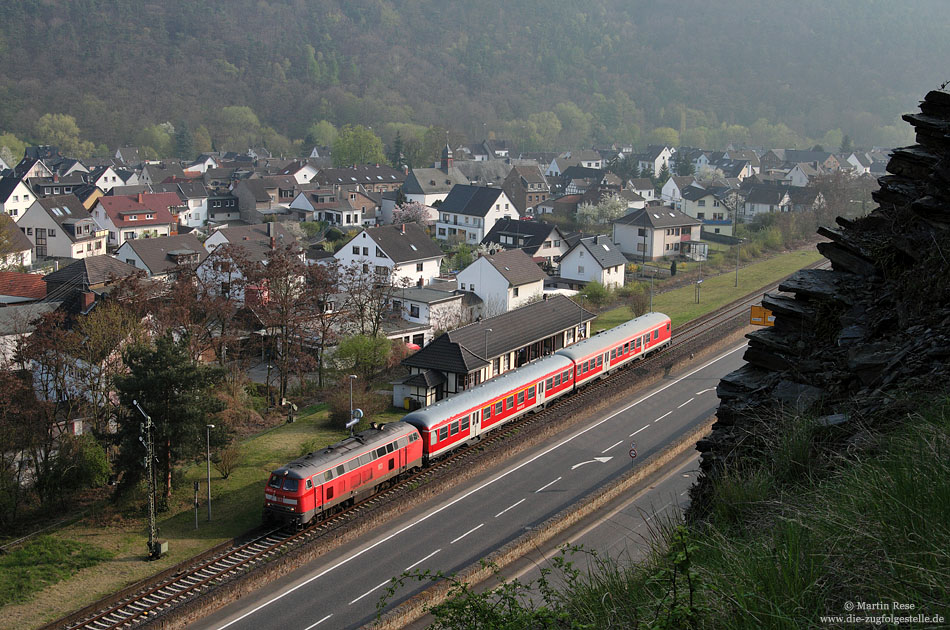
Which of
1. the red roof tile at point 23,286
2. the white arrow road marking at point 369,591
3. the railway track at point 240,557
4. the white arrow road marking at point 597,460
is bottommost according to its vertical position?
the white arrow road marking at point 369,591

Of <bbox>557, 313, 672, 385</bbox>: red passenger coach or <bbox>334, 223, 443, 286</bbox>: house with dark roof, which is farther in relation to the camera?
<bbox>334, 223, 443, 286</bbox>: house with dark roof

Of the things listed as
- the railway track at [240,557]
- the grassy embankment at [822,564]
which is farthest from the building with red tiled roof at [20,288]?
the grassy embankment at [822,564]

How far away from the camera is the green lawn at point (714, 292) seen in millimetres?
51781

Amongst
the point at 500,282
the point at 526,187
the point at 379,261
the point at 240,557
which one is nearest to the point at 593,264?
the point at 500,282

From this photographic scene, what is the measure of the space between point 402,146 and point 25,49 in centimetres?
9844

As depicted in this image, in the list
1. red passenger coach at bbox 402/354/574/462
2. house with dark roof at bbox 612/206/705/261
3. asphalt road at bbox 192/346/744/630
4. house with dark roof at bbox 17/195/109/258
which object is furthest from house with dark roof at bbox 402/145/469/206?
asphalt road at bbox 192/346/744/630

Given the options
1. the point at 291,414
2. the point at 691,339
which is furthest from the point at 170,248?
the point at 691,339

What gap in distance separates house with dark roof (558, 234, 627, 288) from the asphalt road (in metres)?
23.8

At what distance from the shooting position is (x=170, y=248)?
2287 inches

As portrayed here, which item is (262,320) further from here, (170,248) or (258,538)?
(170,248)

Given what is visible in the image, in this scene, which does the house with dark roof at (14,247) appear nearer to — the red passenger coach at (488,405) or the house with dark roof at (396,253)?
the house with dark roof at (396,253)

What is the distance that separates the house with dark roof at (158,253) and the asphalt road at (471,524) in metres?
33.3

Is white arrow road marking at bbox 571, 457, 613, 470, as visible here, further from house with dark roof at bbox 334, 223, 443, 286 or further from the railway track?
house with dark roof at bbox 334, 223, 443, 286

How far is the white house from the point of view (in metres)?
81.6
